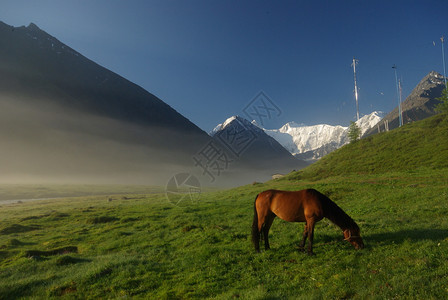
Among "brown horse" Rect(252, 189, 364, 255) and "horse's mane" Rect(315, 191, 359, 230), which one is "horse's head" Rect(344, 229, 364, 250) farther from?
"horse's mane" Rect(315, 191, 359, 230)

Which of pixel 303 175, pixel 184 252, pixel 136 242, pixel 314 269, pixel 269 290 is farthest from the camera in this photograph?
pixel 303 175

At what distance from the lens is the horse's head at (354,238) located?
1075 cm

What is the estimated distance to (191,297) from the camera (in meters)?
8.74

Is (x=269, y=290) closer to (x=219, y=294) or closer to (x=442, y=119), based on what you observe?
(x=219, y=294)

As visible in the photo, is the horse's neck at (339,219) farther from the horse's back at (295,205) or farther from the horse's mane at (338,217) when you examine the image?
the horse's back at (295,205)

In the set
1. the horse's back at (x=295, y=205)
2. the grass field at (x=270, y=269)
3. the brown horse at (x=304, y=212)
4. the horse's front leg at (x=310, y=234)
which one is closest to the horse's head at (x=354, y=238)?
the brown horse at (x=304, y=212)

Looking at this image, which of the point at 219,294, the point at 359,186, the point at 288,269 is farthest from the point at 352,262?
the point at 359,186

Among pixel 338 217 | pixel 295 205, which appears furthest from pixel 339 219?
pixel 295 205

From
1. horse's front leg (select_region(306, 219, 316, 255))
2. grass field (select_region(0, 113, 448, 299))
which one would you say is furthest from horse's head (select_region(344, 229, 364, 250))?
horse's front leg (select_region(306, 219, 316, 255))

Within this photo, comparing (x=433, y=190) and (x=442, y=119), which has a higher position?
(x=442, y=119)

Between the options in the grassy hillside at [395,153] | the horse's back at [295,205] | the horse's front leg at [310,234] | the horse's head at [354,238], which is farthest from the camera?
the grassy hillside at [395,153]

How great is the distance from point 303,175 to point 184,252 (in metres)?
57.8

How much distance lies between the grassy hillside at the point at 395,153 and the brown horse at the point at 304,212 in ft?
151

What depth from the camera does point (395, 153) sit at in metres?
58.3
